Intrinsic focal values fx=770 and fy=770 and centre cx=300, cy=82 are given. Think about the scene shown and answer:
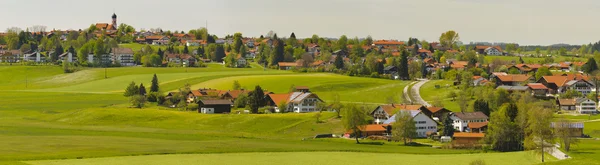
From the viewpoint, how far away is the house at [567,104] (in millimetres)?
92938

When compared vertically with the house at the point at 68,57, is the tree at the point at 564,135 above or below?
below

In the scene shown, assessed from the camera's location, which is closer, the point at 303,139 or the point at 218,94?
the point at 303,139

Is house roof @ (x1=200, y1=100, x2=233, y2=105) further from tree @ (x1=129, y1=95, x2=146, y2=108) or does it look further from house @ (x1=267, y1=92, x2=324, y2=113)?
tree @ (x1=129, y1=95, x2=146, y2=108)

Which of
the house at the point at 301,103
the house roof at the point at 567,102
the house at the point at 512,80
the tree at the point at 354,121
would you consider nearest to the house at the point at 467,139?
the tree at the point at 354,121

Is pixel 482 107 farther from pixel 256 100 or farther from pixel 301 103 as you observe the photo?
pixel 256 100

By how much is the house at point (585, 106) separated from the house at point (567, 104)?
2.93ft

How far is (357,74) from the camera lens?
13500 centimetres

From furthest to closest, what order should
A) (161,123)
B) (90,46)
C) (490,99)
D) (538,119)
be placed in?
1. (90,46)
2. (490,99)
3. (161,123)
4. (538,119)

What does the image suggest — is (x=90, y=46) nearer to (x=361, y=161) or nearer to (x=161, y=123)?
(x=161, y=123)

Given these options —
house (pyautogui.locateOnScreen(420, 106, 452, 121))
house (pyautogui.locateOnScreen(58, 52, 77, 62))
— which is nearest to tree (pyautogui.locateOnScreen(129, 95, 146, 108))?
house (pyautogui.locateOnScreen(420, 106, 452, 121))

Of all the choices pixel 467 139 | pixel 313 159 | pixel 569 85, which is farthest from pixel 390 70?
pixel 313 159

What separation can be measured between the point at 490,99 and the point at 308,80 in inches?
1591

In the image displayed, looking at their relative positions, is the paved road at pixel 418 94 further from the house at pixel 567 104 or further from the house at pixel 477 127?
the house at pixel 477 127

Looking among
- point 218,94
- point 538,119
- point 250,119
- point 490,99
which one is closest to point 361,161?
point 538,119
